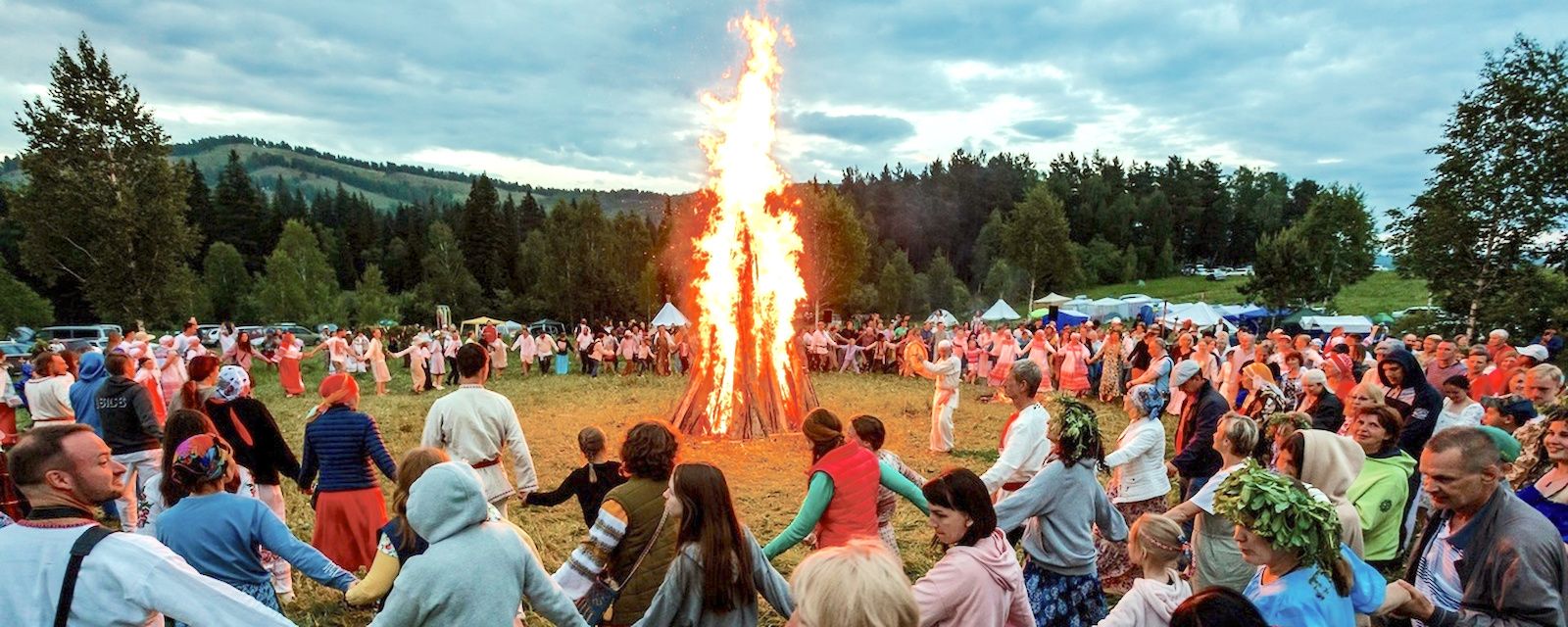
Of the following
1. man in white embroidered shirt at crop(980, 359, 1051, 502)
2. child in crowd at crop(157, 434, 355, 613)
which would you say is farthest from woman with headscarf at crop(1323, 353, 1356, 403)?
child in crowd at crop(157, 434, 355, 613)

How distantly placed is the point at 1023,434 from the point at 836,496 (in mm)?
1747

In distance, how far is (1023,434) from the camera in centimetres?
545

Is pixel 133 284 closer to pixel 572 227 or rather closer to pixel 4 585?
pixel 572 227

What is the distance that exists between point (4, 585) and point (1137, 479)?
241 inches

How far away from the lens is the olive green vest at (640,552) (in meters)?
3.67

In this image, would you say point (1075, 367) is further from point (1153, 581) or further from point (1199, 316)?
point (1199, 316)

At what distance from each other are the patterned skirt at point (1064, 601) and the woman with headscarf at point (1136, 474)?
1144mm

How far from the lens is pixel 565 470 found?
36.6 ft

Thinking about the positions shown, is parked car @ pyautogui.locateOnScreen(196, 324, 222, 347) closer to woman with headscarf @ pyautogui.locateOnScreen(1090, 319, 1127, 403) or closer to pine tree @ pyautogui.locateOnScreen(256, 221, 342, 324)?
pine tree @ pyautogui.locateOnScreen(256, 221, 342, 324)

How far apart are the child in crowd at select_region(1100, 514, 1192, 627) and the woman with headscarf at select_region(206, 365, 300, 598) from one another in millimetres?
5652

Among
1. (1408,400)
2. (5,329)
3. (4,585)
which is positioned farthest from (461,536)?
(5,329)

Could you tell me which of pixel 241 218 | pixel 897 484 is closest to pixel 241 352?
pixel 897 484

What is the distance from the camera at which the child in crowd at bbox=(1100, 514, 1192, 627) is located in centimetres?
312

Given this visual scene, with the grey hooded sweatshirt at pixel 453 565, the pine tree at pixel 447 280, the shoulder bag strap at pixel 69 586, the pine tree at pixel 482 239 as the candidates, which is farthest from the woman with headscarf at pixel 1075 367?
the pine tree at pixel 482 239
